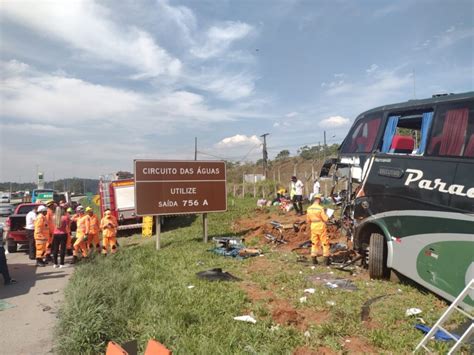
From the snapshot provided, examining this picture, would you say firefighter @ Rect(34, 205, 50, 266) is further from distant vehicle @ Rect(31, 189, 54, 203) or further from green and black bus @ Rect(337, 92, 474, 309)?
distant vehicle @ Rect(31, 189, 54, 203)

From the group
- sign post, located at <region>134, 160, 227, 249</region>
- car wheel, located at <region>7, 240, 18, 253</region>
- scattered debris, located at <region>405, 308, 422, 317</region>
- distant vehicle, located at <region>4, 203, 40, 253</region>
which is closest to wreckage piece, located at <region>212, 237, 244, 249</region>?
sign post, located at <region>134, 160, 227, 249</region>

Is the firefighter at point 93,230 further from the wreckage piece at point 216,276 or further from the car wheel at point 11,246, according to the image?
the wreckage piece at point 216,276

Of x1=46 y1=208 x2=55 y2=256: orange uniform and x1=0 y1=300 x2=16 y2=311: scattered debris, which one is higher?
x1=46 y1=208 x2=55 y2=256: orange uniform

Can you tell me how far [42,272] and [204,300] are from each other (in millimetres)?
6171

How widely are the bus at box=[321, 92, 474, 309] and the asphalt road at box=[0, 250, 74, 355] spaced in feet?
18.4

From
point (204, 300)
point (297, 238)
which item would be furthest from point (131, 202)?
point (204, 300)

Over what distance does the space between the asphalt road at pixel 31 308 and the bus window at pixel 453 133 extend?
633 centimetres

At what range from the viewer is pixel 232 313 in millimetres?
5887

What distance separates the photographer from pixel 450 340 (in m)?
4.58

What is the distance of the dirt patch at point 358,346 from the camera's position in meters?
4.58

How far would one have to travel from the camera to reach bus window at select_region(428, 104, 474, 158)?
18.0ft

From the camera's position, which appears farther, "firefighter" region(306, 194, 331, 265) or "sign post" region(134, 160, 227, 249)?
"sign post" region(134, 160, 227, 249)

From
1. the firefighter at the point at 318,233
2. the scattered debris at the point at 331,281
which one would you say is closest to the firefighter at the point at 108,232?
the firefighter at the point at 318,233

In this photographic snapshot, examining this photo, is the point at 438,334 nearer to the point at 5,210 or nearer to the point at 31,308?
the point at 31,308
